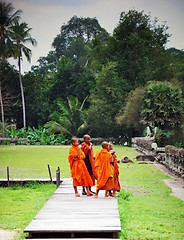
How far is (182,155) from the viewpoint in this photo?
14281mm

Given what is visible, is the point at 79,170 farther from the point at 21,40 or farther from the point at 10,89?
the point at 10,89

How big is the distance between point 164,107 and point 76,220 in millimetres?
22336

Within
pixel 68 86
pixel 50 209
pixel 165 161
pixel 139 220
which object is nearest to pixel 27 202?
pixel 50 209

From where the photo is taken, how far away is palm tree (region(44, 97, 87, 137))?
37594mm

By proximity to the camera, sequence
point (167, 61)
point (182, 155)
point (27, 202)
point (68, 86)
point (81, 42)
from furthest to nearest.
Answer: point (81, 42), point (68, 86), point (167, 61), point (182, 155), point (27, 202)

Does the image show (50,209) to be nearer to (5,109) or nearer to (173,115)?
(173,115)

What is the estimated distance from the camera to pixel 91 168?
A: 10.1 metres

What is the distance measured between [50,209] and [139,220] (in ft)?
5.65

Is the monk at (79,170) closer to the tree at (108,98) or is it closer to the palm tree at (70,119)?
the tree at (108,98)

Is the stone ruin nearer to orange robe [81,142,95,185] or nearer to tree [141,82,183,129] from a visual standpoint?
tree [141,82,183,129]

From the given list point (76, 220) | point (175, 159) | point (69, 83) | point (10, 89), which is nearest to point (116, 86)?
point (69, 83)

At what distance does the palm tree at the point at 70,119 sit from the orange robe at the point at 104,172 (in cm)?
2774

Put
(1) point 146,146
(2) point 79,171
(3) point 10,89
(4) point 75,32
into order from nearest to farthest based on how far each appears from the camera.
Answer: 1. (2) point 79,171
2. (1) point 146,146
3. (3) point 10,89
4. (4) point 75,32

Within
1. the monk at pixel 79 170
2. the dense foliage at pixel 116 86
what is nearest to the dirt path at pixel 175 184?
the monk at pixel 79 170
